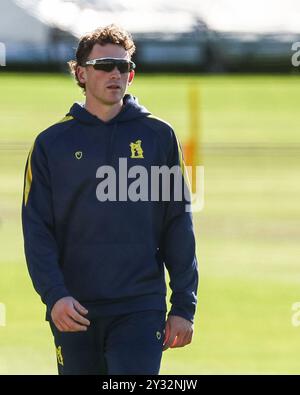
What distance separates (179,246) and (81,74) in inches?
35.0

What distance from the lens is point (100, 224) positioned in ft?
20.1

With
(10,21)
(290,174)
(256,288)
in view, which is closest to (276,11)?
(10,21)

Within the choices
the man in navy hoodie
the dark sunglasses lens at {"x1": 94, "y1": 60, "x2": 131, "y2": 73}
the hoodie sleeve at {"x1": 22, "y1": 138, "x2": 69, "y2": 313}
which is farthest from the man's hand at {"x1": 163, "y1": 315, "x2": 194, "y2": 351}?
the dark sunglasses lens at {"x1": 94, "y1": 60, "x2": 131, "y2": 73}

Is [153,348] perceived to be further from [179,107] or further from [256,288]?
[179,107]

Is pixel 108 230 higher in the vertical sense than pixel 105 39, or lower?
lower

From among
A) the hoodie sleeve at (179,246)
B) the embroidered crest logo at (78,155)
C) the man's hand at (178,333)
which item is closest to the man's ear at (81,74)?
the embroidered crest logo at (78,155)

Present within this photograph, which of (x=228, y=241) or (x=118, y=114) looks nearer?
(x=118, y=114)

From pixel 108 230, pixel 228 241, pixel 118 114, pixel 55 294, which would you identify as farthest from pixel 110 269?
pixel 228 241

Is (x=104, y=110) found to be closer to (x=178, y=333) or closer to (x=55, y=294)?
(x=55, y=294)

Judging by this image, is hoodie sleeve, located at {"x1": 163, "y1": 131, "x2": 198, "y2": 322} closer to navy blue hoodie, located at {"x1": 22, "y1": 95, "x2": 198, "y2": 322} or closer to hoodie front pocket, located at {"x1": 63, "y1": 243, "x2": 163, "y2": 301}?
navy blue hoodie, located at {"x1": 22, "y1": 95, "x2": 198, "y2": 322}

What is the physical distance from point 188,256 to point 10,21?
167 ft

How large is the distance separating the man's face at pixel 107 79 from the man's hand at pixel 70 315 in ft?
2.99

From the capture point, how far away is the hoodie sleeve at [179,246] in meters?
6.22

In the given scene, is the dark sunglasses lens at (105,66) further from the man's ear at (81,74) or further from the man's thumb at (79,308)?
the man's thumb at (79,308)
